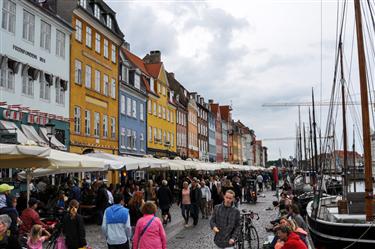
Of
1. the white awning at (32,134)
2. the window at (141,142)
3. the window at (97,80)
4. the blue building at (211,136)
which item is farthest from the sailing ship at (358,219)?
the blue building at (211,136)

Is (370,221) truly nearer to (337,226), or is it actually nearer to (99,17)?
(337,226)

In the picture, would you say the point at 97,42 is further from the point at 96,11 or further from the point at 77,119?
the point at 77,119

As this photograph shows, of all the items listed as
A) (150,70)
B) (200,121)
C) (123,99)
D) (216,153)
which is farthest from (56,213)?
(216,153)

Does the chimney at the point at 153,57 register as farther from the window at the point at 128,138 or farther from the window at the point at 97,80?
the window at the point at 97,80

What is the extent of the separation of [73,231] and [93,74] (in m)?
27.9

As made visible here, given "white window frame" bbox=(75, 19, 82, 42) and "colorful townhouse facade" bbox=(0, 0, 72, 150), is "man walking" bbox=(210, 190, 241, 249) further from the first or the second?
"white window frame" bbox=(75, 19, 82, 42)

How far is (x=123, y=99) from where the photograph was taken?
4297 centimetres

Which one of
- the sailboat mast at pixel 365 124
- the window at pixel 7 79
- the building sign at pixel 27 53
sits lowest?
the sailboat mast at pixel 365 124

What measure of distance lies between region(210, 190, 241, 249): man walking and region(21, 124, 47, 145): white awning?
56.6 ft

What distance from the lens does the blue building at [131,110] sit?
42594mm

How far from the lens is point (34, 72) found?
87.5 ft

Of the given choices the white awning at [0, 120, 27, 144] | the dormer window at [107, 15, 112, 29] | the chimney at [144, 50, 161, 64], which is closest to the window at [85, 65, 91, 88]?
the dormer window at [107, 15, 112, 29]

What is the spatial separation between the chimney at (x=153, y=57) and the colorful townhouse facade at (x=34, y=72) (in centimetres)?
3485

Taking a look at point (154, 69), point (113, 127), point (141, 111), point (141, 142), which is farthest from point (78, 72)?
point (154, 69)
